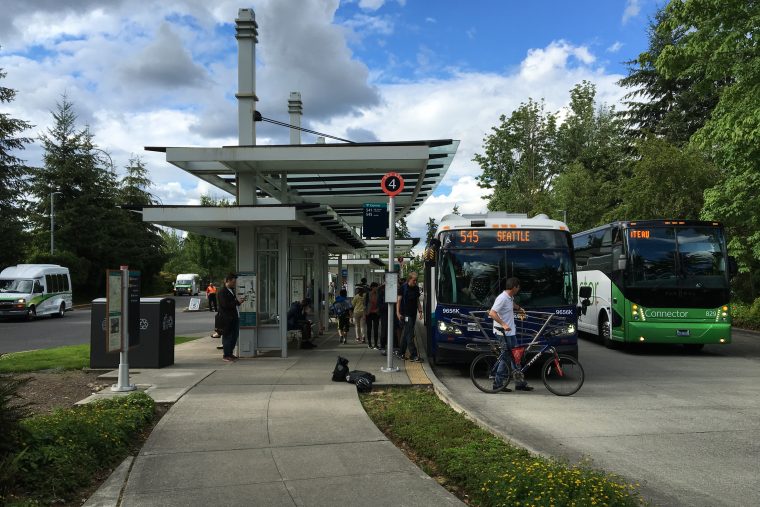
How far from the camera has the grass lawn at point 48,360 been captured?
11734 millimetres

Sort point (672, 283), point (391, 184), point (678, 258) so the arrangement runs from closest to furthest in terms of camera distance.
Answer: point (391, 184) → point (672, 283) → point (678, 258)

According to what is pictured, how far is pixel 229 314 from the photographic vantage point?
12.5m

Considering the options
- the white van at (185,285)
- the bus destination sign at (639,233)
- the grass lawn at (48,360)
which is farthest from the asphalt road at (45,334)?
the white van at (185,285)

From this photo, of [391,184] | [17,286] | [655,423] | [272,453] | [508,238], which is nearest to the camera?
[272,453]

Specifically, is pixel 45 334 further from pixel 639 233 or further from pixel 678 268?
pixel 678 268

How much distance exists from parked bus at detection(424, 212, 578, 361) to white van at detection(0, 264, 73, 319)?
2421cm

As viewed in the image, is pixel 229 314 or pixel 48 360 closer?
pixel 229 314

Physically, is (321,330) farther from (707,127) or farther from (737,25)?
(737,25)

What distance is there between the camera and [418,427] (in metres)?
6.79

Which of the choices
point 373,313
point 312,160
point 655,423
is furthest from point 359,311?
point 655,423

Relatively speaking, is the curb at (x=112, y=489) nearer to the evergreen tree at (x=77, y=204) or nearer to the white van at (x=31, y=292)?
the white van at (x=31, y=292)

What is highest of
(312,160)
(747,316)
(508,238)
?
(312,160)

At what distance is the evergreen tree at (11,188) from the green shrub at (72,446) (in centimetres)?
3658

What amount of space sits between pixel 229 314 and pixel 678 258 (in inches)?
422
